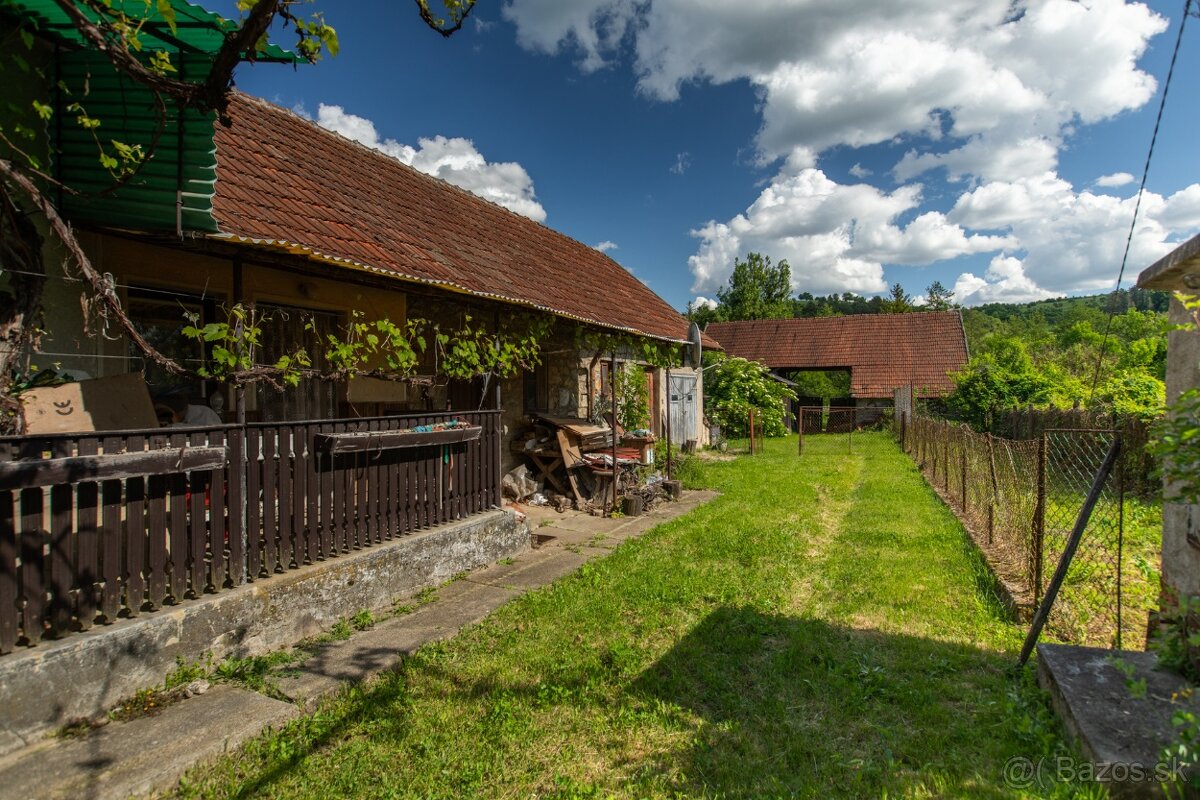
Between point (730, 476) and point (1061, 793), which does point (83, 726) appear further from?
point (730, 476)

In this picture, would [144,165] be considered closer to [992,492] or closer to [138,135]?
[138,135]

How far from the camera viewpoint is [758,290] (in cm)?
4622

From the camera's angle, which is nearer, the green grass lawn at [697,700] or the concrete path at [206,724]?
the concrete path at [206,724]

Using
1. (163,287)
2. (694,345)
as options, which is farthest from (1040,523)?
(694,345)

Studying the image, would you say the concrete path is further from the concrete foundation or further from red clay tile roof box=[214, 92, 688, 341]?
red clay tile roof box=[214, 92, 688, 341]

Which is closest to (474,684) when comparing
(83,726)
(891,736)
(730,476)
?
(83,726)

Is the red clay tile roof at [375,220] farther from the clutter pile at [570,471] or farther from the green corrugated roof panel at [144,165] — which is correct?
the clutter pile at [570,471]

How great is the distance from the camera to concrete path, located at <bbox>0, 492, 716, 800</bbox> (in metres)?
2.60

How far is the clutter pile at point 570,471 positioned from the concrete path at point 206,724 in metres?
3.32

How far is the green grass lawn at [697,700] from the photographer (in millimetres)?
2777

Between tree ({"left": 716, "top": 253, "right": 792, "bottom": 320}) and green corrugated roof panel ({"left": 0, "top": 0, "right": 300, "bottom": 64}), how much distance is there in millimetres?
43791

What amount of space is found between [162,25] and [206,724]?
4091 millimetres

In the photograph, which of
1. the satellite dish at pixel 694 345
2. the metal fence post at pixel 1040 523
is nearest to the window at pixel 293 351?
the metal fence post at pixel 1040 523

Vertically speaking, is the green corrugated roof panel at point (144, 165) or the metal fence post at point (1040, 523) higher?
the green corrugated roof panel at point (144, 165)
